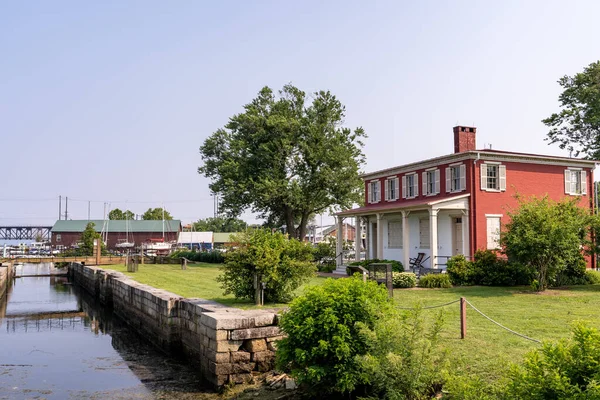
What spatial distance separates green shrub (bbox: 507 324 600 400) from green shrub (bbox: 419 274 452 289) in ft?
54.9

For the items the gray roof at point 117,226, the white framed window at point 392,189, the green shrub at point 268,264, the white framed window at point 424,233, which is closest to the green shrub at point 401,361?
the green shrub at point 268,264

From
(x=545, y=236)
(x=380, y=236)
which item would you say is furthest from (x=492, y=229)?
(x=545, y=236)

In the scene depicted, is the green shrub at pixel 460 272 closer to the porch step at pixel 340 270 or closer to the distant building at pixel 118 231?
the porch step at pixel 340 270

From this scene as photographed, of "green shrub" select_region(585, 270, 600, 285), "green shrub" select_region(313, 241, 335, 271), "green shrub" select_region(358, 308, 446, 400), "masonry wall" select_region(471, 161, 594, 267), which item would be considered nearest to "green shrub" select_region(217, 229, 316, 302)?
"green shrub" select_region(358, 308, 446, 400)

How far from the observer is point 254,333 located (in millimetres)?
11078

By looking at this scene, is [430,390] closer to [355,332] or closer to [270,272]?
[355,332]

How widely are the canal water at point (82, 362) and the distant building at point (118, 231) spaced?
212 ft

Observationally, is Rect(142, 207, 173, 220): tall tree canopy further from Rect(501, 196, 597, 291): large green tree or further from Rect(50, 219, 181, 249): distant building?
Rect(501, 196, 597, 291): large green tree

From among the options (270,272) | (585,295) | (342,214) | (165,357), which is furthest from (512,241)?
(342,214)

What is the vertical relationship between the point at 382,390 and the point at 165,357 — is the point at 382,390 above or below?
above

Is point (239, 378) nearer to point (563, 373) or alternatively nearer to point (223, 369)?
point (223, 369)

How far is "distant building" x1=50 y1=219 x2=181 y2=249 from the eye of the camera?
87.8 meters

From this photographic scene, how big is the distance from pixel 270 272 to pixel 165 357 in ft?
12.4

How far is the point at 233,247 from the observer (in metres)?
14.6
